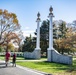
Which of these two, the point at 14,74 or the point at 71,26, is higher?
the point at 71,26

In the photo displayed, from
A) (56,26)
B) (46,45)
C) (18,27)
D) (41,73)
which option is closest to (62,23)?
(56,26)

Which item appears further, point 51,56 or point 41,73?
point 51,56

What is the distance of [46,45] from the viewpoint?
55.8 metres

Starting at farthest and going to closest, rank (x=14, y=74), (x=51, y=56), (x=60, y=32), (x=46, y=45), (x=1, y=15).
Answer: (x=60, y=32), (x=46, y=45), (x=1, y=15), (x=51, y=56), (x=14, y=74)

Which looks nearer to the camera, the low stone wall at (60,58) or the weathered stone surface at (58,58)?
the low stone wall at (60,58)

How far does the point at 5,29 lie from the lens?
4738cm

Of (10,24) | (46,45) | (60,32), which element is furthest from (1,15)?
(60,32)

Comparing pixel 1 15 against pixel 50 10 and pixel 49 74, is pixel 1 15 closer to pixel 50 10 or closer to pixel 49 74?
pixel 50 10

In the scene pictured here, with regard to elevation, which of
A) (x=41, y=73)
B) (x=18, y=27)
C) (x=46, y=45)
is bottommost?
(x=41, y=73)

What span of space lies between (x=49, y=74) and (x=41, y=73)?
1.06m

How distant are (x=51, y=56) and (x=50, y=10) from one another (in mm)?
6658

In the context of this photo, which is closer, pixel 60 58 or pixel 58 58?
pixel 60 58

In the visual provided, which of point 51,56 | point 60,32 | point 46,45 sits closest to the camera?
point 51,56

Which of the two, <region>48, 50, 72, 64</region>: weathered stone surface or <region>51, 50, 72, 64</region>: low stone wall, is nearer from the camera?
<region>51, 50, 72, 64</region>: low stone wall
